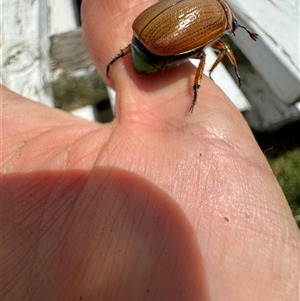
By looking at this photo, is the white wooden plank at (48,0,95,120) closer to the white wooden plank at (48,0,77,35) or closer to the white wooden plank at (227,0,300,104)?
the white wooden plank at (48,0,77,35)

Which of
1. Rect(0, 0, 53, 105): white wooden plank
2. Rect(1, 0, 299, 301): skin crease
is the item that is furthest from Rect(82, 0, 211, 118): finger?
Rect(0, 0, 53, 105): white wooden plank

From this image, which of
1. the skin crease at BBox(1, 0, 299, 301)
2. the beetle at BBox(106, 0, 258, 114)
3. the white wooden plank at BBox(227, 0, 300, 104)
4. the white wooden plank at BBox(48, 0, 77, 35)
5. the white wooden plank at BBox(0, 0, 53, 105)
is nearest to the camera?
the skin crease at BBox(1, 0, 299, 301)

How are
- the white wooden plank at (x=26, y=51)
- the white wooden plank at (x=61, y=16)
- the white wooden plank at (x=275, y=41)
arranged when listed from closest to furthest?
the white wooden plank at (x=275, y=41)
the white wooden plank at (x=26, y=51)
the white wooden plank at (x=61, y=16)

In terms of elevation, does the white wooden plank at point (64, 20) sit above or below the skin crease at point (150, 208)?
above

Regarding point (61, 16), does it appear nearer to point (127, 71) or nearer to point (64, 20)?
point (64, 20)

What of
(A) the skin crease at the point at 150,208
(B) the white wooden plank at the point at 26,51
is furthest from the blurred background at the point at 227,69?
(A) the skin crease at the point at 150,208

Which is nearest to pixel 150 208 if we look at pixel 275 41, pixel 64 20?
pixel 275 41

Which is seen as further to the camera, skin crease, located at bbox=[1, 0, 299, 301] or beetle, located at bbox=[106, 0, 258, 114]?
beetle, located at bbox=[106, 0, 258, 114]

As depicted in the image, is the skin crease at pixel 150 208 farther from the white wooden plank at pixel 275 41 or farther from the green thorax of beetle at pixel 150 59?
the white wooden plank at pixel 275 41
